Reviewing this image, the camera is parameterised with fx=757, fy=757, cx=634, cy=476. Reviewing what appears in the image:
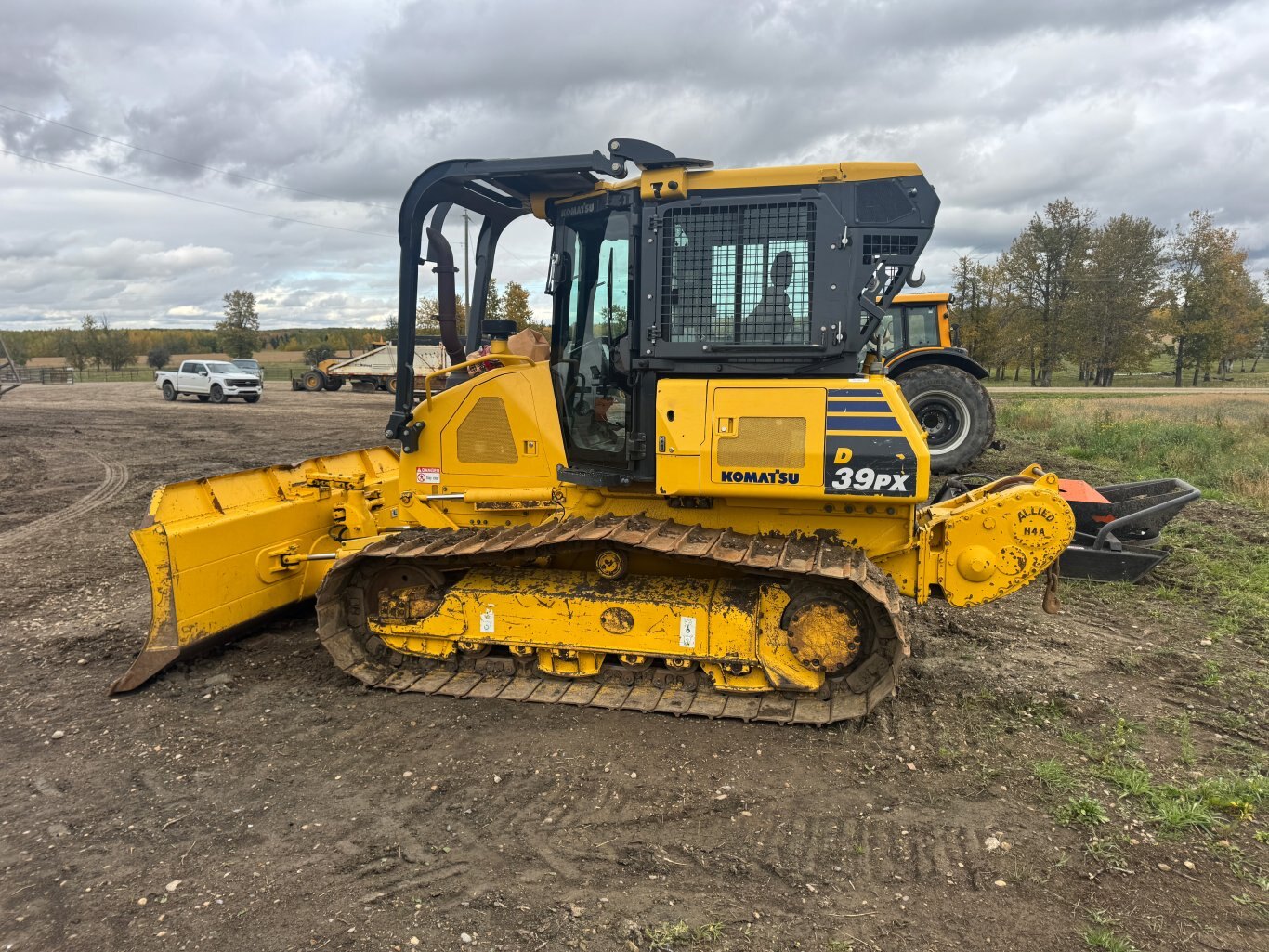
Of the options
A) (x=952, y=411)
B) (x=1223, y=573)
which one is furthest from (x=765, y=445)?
(x=952, y=411)

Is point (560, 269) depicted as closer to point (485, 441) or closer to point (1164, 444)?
point (485, 441)

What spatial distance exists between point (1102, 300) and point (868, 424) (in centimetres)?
4603

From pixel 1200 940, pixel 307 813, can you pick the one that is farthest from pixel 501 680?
pixel 1200 940

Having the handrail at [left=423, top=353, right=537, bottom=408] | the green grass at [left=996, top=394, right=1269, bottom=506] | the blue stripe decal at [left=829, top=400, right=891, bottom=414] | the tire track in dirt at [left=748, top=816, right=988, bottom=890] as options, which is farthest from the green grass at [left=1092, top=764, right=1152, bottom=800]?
the green grass at [left=996, top=394, right=1269, bottom=506]

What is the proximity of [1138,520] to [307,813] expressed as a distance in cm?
667

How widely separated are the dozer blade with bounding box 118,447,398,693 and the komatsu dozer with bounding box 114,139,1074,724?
2cm

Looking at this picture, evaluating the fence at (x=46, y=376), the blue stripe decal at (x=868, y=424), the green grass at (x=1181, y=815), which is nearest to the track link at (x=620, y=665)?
the blue stripe decal at (x=868, y=424)

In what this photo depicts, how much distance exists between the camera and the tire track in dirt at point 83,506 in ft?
29.2

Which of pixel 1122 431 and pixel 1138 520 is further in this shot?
pixel 1122 431

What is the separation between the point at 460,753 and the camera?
406 centimetres

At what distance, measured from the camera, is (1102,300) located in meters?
41.9

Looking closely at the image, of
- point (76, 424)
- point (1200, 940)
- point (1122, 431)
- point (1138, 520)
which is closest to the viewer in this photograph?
point (1200, 940)

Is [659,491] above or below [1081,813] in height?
above

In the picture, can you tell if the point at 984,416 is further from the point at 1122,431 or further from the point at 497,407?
the point at 497,407
